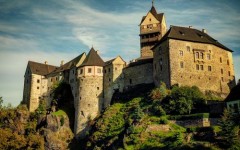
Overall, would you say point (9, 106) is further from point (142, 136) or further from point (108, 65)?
point (142, 136)

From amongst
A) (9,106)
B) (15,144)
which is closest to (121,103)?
(15,144)

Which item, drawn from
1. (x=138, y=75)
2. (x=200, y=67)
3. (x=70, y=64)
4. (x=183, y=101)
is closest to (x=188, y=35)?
(x=200, y=67)

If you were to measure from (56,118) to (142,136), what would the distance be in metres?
28.6

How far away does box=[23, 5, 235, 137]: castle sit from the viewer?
238 feet

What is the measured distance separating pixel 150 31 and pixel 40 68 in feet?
113

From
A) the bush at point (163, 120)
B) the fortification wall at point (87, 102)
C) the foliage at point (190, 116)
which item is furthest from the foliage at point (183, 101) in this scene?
the fortification wall at point (87, 102)

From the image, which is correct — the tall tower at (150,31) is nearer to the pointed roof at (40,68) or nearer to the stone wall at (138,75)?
the stone wall at (138,75)

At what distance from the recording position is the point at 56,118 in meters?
80.1

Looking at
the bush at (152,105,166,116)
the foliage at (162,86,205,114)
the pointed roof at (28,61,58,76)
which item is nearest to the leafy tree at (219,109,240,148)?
the foliage at (162,86,205,114)

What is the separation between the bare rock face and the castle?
9.05ft

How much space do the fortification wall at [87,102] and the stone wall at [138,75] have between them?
6364 mm

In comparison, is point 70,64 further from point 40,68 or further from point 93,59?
point 40,68

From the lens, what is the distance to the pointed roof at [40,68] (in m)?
98.9

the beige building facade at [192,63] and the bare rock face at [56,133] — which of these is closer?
the beige building facade at [192,63]
